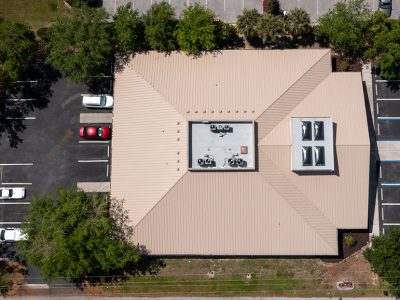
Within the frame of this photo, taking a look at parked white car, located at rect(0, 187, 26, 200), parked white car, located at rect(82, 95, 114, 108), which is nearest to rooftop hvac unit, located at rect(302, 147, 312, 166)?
parked white car, located at rect(82, 95, 114, 108)

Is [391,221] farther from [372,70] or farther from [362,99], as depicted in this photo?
[372,70]

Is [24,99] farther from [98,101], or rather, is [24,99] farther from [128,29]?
[128,29]

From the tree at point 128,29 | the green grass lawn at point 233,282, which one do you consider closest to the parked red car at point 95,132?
the tree at point 128,29

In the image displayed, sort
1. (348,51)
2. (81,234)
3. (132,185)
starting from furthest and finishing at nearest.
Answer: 1. (348,51)
2. (132,185)
3. (81,234)

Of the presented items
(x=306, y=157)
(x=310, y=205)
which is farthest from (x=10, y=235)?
(x=306, y=157)

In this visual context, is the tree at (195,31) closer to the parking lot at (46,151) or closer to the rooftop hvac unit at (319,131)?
the parking lot at (46,151)

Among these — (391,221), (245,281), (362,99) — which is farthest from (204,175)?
(391,221)
